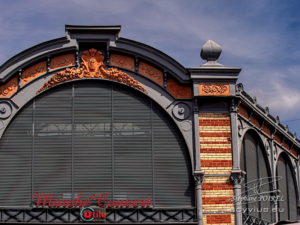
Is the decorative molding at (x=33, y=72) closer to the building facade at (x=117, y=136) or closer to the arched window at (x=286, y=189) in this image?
the building facade at (x=117, y=136)

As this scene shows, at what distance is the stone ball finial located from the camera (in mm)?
33438

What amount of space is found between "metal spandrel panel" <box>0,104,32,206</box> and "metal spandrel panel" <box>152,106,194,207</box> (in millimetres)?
5884

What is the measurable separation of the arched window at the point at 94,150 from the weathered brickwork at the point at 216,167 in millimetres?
853

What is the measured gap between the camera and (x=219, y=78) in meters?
32.7

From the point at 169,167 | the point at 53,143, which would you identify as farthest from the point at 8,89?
the point at 169,167

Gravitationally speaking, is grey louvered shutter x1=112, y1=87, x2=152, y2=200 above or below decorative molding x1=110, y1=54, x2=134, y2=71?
below

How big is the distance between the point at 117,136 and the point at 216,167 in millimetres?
4811

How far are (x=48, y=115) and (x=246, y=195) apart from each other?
1018 centimetres

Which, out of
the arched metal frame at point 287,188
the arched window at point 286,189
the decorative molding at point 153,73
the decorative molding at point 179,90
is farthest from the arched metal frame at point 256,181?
the decorative molding at point 153,73

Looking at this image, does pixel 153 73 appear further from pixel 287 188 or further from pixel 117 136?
pixel 287 188

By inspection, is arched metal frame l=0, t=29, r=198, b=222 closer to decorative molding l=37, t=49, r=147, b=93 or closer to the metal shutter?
decorative molding l=37, t=49, r=147, b=93

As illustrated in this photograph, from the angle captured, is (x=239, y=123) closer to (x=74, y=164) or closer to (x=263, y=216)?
(x=263, y=216)

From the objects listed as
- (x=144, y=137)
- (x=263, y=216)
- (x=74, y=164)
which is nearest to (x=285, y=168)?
(x=263, y=216)

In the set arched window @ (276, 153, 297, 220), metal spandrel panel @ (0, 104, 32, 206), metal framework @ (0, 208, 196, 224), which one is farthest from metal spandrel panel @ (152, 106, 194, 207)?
arched window @ (276, 153, 297, 220)
